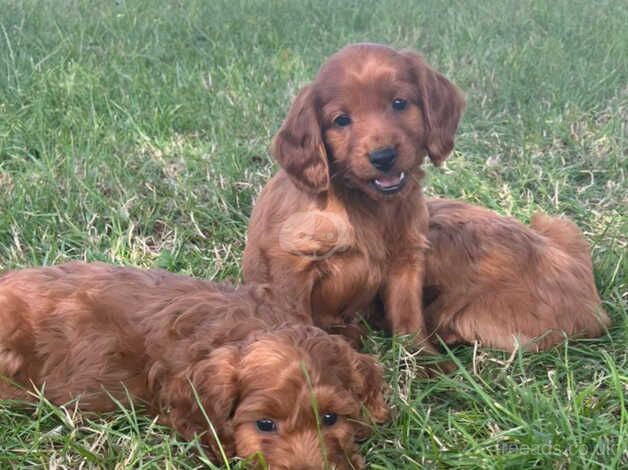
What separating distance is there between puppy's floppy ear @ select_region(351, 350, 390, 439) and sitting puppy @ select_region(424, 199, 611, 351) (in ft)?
2.66

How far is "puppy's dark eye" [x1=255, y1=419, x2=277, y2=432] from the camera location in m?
2.46

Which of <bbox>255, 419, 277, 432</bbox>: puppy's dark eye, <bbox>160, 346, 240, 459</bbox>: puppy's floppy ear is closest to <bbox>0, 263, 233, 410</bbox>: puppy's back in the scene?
<bbox>160, 346, 240, 459</bbox>: puppy's floppy ear

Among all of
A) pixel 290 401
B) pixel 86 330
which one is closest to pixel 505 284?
pixel 290 401

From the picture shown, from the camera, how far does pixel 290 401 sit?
2428 mm

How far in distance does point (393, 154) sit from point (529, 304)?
91cm

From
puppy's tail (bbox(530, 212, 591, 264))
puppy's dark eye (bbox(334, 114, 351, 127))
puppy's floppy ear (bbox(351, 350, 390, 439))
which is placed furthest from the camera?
puppy's tail (bbox(530, 212, 591, 264))

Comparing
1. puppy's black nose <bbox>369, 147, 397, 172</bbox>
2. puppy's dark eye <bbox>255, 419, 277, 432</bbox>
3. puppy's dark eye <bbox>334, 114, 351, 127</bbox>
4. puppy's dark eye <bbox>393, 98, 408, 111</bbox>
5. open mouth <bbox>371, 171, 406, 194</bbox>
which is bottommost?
puppy's dark eye <bbox>255, 419, 277, 432</bbox>

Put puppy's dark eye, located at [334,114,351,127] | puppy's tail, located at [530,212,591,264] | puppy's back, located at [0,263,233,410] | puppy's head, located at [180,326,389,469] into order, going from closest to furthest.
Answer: puppy's head, located at [180,326,389,469] < puppy's back, located at [0,263,233,410] < puppy's dark eye, located at [334,114,351,127] < puppy's tail, located at [530,212,591,264]

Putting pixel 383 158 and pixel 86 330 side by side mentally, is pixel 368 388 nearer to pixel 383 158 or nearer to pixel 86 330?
pixel 383 158

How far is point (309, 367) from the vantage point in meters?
2.48

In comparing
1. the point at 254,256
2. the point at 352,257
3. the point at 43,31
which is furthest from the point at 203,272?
the point at 43,31

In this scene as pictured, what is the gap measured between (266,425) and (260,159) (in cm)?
279

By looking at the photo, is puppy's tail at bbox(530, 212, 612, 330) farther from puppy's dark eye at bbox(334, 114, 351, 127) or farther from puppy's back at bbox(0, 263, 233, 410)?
puppy's back at bbox(0, 263, 233, 410)

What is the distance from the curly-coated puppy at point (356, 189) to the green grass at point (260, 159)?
29cm
